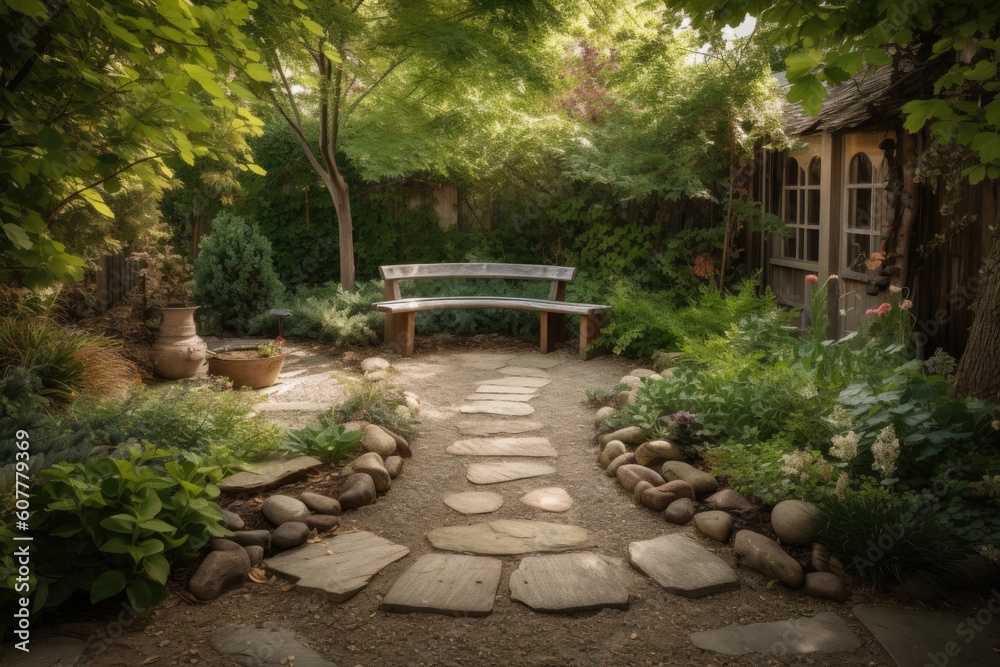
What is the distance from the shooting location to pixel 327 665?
2662mm

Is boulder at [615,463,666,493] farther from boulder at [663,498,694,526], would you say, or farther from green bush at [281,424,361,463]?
green bush at [281,424,361,463]

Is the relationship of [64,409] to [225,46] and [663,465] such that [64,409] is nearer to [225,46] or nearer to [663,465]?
[225,46]

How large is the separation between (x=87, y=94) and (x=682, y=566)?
2963 mm

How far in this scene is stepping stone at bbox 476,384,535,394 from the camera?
685 cm

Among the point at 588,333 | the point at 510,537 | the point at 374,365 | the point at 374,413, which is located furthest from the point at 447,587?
the point at 588,333

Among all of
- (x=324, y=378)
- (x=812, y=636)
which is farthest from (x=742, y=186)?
(x=812, y=636)

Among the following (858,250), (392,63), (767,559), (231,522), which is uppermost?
(392,63)

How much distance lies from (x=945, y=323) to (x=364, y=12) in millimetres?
7017

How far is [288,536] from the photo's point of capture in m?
3.60

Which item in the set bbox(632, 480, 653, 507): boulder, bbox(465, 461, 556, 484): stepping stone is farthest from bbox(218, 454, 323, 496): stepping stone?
bbox(632, 480, 653, 507): boulder

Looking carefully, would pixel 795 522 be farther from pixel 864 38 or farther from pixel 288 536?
pixel 288 536

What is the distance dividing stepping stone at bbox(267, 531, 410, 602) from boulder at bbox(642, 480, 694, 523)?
1.36m

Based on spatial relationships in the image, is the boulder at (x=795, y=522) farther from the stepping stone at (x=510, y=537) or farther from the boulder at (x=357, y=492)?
the boulder at (x=357, y=492)

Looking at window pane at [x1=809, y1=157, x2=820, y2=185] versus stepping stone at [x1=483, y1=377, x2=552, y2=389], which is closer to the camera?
stepping stone at [x1=483, y1=377, x2=552, y2=389]
